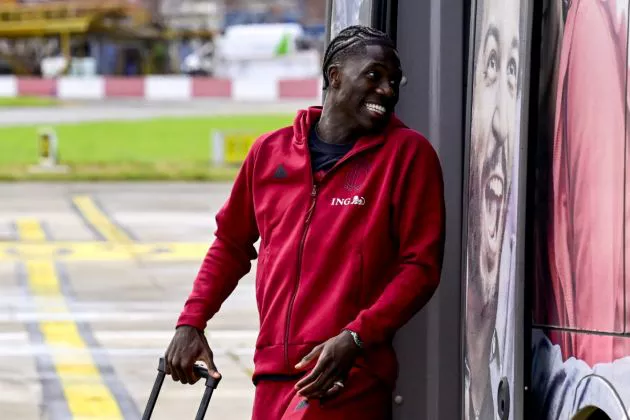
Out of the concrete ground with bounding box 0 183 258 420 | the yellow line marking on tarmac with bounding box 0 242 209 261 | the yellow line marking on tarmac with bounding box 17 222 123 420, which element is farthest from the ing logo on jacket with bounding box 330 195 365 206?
the yellow line marking on tarmac with bounding box 0 242 209 261

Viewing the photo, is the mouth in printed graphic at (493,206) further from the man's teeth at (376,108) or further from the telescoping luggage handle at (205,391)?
the telescoping luggage handle at (205,391)

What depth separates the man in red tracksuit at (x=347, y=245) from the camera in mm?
3707

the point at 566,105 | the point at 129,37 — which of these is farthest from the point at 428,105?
the point at 129,37

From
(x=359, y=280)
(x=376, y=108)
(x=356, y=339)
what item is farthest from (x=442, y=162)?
(x=356, y=339)

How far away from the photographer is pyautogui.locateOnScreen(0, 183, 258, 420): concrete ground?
866 centimetres

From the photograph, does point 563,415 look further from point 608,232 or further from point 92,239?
point 92,239

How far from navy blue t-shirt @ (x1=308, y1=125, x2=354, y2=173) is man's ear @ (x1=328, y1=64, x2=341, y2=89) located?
0.14 meters

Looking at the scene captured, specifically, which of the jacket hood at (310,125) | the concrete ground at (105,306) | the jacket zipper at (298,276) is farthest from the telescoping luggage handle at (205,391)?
the concrete ground at (105,306)

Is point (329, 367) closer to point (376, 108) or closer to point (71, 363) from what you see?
point (376, 108)

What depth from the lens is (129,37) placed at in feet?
226

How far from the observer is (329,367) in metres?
3.64

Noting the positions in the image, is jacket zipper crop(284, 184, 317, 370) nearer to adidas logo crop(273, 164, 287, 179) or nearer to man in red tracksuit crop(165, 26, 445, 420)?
man in red tracksuit crop(165, 26, 445, 420)

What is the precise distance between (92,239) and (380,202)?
12.9 metres

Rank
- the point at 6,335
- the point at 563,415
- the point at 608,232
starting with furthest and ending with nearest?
1. the point at 6,335
2. the point at 563,415
3. the point at 608,232
